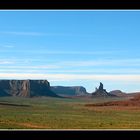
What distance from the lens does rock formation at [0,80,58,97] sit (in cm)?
9069

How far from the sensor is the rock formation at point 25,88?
298 ft

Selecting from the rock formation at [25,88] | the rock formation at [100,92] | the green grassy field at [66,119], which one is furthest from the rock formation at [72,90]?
the green grassy field at [66,119]

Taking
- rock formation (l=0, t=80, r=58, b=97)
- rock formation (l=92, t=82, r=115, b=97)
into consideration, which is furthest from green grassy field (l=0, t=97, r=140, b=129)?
rock formation (l=92, t=82, r=115, b=97)

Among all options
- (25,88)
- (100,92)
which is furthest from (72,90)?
(25,88)

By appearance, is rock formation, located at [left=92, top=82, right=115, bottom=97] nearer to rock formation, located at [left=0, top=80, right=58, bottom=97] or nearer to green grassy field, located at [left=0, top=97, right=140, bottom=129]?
rock formation, located at [left=0, top=80, right=58, bottom=97]

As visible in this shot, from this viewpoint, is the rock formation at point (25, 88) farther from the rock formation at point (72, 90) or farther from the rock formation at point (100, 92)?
the rock formation at point (72, 90)

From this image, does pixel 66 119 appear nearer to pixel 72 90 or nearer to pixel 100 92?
pixel 100 92
